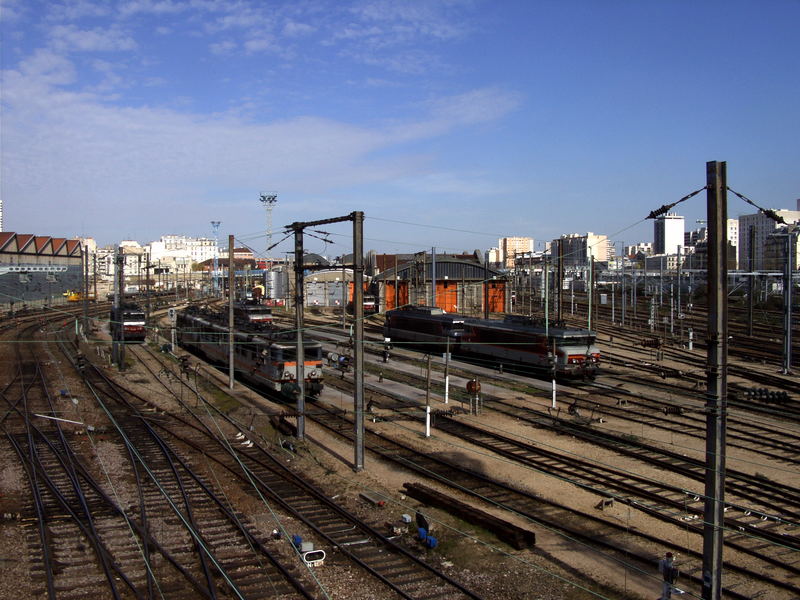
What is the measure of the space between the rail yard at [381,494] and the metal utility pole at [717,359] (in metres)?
0.67

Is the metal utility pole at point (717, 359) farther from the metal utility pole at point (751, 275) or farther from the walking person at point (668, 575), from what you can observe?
the metal utility pole at point (751, 275)

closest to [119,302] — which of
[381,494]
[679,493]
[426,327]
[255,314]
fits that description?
[255,314]

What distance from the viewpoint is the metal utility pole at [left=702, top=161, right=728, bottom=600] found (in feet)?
25.5

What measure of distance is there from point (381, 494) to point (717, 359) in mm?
8110

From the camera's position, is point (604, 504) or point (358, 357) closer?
point (604, 504)

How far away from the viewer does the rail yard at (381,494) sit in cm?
985

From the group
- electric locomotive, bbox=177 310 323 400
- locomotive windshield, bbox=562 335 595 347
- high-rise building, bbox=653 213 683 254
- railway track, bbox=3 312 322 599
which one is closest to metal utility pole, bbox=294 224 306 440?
electric locomotive, bbox=177 310 323 400

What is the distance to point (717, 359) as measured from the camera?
7777mm

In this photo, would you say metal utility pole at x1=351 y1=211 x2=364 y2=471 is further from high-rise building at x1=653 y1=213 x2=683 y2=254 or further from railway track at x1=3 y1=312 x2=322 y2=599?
high-rise building at x1=653 y1=213 x2=683 y2=254

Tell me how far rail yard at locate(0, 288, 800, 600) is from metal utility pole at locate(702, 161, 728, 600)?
67cm

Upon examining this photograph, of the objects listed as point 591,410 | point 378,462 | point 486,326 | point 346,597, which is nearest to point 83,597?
point 346,597

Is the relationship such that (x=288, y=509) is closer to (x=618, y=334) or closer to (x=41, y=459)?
(x=41, y=459)

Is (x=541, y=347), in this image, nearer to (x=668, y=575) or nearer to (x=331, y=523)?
(x=331, y=523)

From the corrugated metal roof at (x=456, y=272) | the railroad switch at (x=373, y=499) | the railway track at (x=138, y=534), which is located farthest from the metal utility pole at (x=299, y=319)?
the corrugated metal roof at (x=456, y=272)
